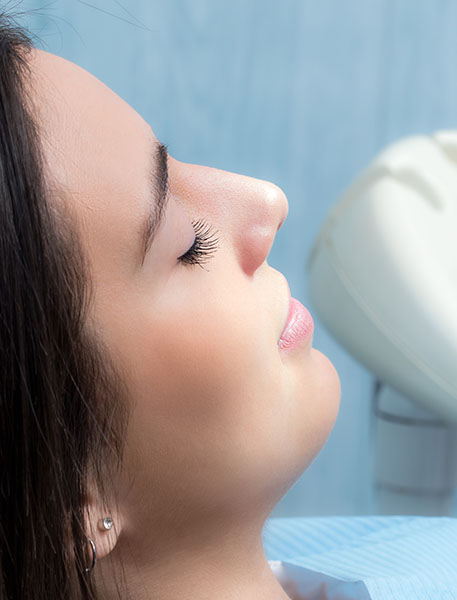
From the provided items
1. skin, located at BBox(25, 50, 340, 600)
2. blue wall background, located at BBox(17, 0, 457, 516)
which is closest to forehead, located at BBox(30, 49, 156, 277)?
skin, located at BBox(25, 50, 340, 600)

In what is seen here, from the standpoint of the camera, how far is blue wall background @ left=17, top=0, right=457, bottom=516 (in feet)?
5.40

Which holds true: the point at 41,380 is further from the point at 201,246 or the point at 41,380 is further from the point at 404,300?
the point at 404,300

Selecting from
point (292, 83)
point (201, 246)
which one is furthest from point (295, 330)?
point (292, 83)

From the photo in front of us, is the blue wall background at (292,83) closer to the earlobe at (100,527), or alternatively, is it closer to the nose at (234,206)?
the nose at (234,206)

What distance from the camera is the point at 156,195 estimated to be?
0.59 m

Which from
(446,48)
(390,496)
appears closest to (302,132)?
(446,48)

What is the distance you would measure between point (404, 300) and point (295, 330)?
46 cm

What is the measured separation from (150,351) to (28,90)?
206mm

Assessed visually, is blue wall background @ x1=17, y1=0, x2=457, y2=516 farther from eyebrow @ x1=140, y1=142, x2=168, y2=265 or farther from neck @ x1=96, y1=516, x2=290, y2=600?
neck @ x1=96, y1=516, x2=290, y2=600

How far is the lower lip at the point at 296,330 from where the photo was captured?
66cm

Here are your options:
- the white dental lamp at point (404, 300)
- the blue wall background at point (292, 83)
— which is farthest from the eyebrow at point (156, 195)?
the blue wall background at point (292, 83)

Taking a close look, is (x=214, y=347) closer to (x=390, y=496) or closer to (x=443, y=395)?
(x=443, y=395)

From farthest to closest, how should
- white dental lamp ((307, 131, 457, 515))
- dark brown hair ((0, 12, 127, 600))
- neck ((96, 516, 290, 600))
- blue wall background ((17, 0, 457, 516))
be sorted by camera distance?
blue wall background ((17, 0, 457, 516)) < white dental lamp ((307, 131, 457, 515)) < neck ((96, 516, 290, 600)) < dark brown hair ((0, 12, 127, 600))

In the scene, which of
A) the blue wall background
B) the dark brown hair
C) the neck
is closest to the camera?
the dark brown hair
